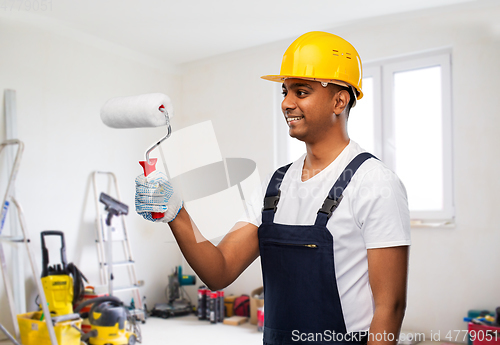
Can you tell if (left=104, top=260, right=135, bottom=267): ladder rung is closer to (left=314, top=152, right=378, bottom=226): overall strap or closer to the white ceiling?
the white ceiling

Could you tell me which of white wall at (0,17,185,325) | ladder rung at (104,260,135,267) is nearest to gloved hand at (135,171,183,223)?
white wall at (0,17,185,325)

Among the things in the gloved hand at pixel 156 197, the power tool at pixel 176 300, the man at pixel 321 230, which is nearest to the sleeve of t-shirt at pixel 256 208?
the man at pixel 321 230

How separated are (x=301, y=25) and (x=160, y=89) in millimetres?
1855

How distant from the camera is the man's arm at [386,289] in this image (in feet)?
3.67

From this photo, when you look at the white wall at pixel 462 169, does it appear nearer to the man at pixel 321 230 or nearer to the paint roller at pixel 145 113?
the man at pixel 321 230

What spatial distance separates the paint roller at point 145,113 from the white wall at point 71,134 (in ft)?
9.36

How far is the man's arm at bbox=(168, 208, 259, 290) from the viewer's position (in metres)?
1.22

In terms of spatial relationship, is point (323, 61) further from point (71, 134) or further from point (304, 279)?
point (71, 134)

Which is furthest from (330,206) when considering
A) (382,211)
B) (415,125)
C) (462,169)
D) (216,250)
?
(415,125)

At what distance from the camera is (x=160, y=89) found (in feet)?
16.8

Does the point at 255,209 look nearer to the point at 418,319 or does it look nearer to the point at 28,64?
the point at 418,319

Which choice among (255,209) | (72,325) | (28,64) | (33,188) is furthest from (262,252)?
(28,64)

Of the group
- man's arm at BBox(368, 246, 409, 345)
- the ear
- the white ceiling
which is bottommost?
man's arm at BBox(368, 246, 409, 345)

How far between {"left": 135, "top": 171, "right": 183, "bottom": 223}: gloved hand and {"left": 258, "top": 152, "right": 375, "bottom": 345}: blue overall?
1.04ft
